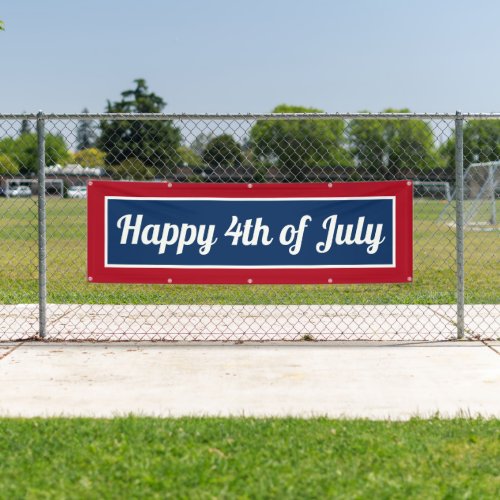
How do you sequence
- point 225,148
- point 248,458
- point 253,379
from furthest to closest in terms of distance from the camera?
point 225,148, point 253,379, point 248,458

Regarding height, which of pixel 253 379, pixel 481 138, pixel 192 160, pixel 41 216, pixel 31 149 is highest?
pixel 481 138

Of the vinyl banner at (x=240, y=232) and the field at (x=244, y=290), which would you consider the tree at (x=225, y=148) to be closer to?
the vinyl banner at (x=240, y=232)

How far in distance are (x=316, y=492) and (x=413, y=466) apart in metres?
0.59

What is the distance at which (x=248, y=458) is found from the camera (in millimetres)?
4117

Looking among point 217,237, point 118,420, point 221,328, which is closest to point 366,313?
point 221,328

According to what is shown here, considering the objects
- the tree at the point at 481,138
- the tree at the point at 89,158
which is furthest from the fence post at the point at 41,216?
the tree at the point at 481,138

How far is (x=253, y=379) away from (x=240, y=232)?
1.69m

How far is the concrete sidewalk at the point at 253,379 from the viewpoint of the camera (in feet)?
16.9

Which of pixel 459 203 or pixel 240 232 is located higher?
pixel 459 203

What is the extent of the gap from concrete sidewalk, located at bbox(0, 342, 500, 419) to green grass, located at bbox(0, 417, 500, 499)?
37 centimetres

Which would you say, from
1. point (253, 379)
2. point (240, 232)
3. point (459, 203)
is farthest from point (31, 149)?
point (253, 379)

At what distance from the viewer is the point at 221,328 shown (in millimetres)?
8016

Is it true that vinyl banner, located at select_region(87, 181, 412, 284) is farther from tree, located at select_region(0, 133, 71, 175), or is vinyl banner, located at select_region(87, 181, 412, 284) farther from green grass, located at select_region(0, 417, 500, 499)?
green grass, located at select_region(0, 417, 500, 499)

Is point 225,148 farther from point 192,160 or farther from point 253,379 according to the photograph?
point 253,379
